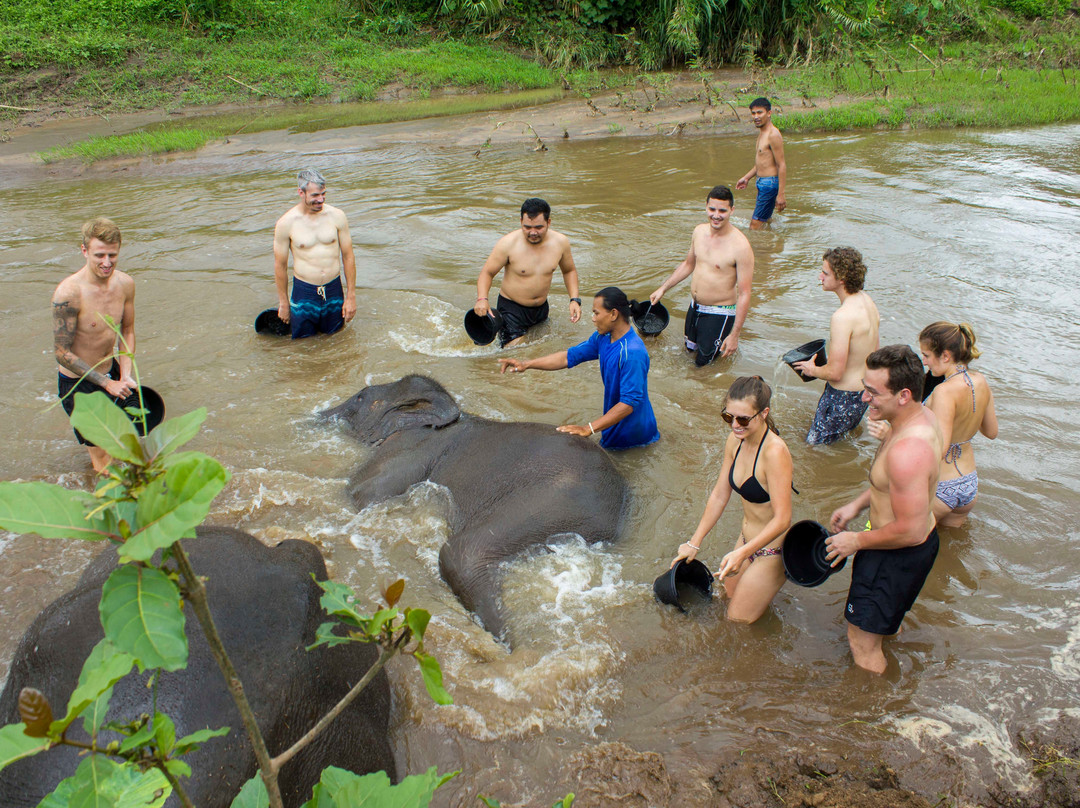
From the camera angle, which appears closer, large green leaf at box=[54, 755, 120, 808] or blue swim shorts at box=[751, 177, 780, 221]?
large green leaf at box=[54, 755, 120, 808]

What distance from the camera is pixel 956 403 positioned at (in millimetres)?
3941

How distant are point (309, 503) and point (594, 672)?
7.01 feet

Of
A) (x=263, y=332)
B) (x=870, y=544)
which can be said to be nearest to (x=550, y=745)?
(x=870, y=544)

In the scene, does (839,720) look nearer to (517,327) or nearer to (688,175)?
(517,327)

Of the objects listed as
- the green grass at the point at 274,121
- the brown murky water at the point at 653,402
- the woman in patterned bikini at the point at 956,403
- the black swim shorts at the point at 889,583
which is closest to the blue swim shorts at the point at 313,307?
the brown murky water at the point at 653,402

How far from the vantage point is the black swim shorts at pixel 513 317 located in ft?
23.3

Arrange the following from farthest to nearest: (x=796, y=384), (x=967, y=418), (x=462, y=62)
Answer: (x=462, y=62) → (x=796, y=384) → (x=967, y=418)

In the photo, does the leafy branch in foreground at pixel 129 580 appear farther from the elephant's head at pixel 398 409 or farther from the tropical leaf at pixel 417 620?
the elephant's head at pixel 398 409

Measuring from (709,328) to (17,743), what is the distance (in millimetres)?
5918

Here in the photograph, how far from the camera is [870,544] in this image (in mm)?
3182

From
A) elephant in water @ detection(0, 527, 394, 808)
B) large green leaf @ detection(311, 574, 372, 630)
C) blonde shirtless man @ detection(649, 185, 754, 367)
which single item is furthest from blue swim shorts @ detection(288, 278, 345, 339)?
large green leaf @ detection(311, 574, 372, 630)

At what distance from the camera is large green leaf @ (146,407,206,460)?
43.6 inches

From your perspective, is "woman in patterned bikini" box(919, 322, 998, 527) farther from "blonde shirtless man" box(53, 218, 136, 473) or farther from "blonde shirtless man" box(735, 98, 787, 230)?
"blonde shirtless man" box(735, 98, 787, 230)

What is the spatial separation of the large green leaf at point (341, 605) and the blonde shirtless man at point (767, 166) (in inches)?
349
